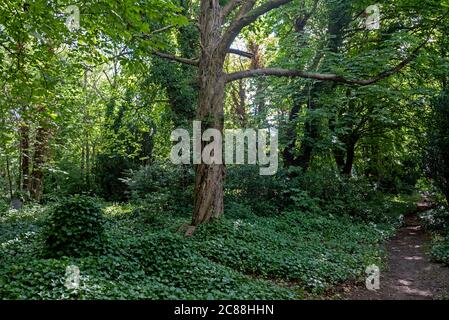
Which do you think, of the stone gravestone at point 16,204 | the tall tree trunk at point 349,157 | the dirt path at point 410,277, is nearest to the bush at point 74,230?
the dirt path at point 410,277

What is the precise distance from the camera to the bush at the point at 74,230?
277 inches

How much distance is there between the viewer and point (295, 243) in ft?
32.5

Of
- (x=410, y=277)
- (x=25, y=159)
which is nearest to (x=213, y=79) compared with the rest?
(x=410, y=277)

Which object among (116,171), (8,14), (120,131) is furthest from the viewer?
(116,171)

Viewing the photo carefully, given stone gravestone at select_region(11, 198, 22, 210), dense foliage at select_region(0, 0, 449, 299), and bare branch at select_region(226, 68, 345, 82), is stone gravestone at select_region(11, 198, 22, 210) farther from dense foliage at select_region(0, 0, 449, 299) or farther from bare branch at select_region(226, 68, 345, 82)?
bare branch at select_region(226, 68, 345, 82)

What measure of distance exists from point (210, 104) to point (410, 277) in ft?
22.2

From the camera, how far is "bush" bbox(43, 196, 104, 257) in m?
7.04

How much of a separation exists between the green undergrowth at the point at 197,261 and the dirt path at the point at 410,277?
1.70 ft

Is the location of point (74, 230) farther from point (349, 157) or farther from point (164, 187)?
point (349, 157)

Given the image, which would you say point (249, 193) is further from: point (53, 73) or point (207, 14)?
point (53, 73)

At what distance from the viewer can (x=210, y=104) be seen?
10.0 meters

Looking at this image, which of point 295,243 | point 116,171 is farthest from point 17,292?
point 116,171

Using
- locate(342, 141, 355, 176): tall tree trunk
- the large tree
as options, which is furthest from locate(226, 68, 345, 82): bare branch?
locate(342, 141, 355, 176): tall tree trunk

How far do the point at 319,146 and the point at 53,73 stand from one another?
10.4m
